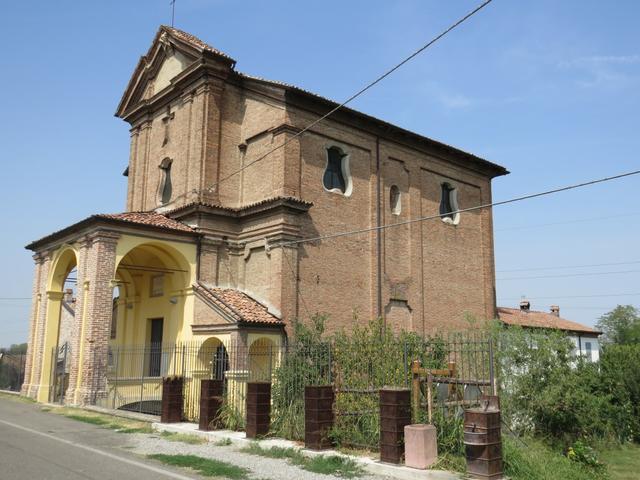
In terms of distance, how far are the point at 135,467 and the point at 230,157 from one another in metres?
13.9

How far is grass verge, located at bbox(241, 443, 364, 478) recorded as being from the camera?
9.04 m

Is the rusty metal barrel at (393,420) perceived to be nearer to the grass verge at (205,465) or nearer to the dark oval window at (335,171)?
the grass verge at (205,465)

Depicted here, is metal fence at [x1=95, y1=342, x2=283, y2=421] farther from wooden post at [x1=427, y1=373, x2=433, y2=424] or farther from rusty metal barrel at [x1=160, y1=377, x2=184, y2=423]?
wooden post at [x1=427, y1=373, x2=433, y2=424]

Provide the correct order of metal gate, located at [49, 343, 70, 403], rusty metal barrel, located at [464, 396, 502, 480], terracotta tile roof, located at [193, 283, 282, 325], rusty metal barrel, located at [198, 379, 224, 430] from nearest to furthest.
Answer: rusty metal barrel, located at [464, 396, 502, 480] < rusty metal barrel, located at [198, 379, 224, 430] < terracotta tile roof, located at [193, 283, 282, 325] < metal gate, located at [49, 343, 70, 403]

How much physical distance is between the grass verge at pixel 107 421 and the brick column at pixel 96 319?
87 centimetres

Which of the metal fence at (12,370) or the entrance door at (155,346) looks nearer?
the entrance door at (155,346)

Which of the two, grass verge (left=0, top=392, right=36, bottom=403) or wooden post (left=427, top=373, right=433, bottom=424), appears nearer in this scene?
wooden post (left=427, top=373, right=433, bottom=424)

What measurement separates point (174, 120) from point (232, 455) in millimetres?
15573

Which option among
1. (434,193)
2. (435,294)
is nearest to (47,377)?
(435,294)

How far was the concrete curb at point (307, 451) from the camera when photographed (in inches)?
334

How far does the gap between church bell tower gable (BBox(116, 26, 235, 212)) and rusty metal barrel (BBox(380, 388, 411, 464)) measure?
1253 centimetres

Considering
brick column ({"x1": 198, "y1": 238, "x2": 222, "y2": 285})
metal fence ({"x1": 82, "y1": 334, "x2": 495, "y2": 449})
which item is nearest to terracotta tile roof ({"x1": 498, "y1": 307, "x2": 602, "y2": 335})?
brick column ({"x1": 198, "y1": 238, "x2": 222, "y2": 285})

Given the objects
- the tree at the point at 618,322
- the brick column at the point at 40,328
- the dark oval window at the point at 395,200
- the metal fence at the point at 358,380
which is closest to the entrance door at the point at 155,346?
the brick column at the point at 40,328

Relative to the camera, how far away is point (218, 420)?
517 inches
